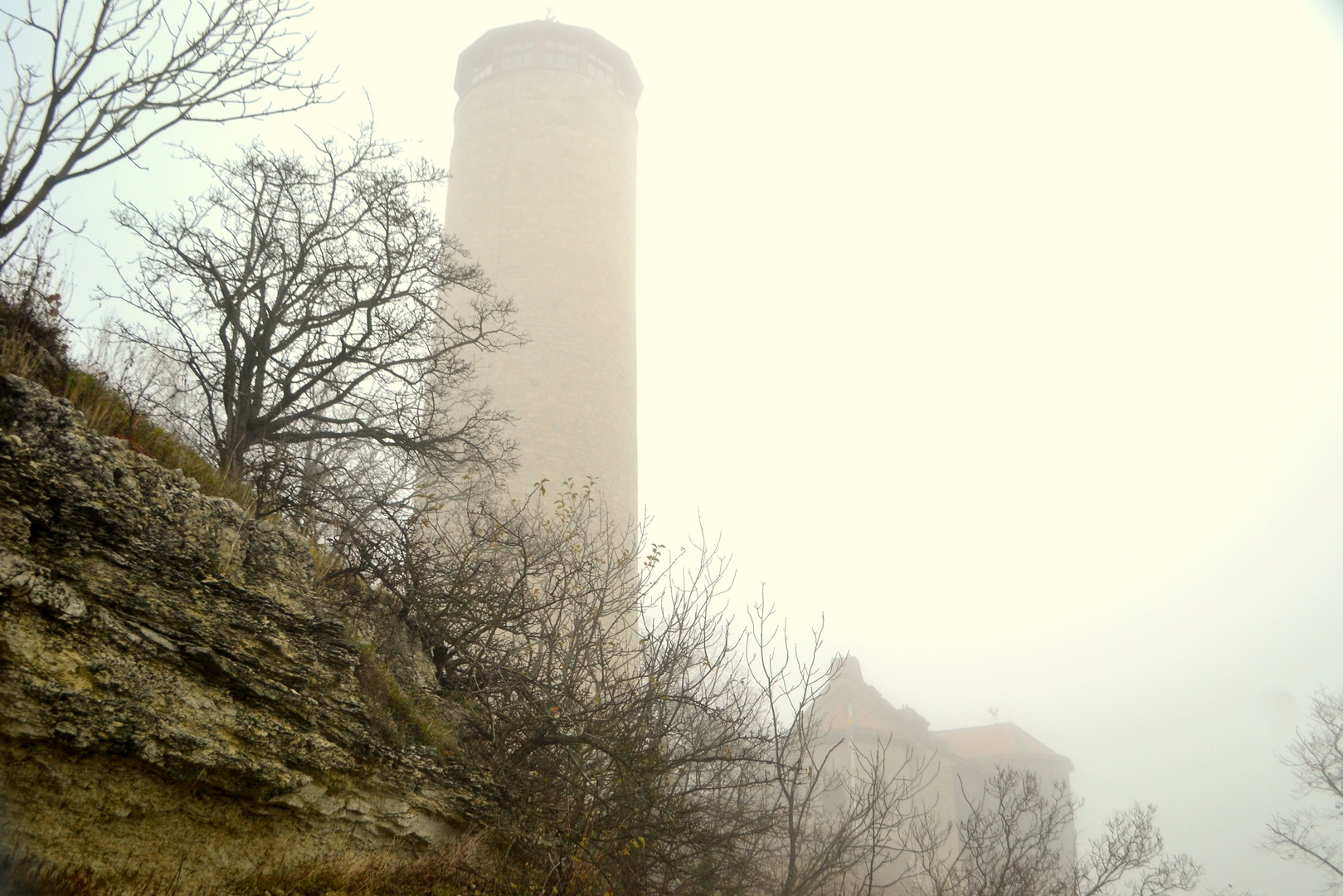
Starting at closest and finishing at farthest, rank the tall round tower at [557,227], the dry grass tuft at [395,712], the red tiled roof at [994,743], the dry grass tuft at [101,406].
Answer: the dry grass tuft at [101,406] → the dry grass tuft at [395,712] → the tall round tower at [557,227] → the red tiled roof at [994,743]

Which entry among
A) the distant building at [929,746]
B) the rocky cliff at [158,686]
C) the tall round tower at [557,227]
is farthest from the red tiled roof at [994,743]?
the rocky cliff at [158,686]

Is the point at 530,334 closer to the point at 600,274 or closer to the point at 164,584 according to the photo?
the point at 600,274

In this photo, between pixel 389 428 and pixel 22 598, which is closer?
pixel 22 598

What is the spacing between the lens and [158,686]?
4.18 meters

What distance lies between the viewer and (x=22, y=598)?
373 cm

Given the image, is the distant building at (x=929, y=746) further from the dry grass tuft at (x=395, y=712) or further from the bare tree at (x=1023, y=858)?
the dry grass tuft at (x=395, y=712)

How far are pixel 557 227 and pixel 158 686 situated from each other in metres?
18.6

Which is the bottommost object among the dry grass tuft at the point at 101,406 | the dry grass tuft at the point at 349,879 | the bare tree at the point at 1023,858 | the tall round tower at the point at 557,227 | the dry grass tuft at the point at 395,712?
the bare tree at the point at 1023,858

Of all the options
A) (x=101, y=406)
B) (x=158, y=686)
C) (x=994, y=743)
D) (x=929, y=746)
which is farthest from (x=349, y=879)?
(x=994, y=743)

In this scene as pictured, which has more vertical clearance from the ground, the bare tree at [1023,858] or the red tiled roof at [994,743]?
the red tiled roof at [994,743]

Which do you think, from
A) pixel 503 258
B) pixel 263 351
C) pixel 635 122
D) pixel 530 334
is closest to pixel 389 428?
pixel 263 351

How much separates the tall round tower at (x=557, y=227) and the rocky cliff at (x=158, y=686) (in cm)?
1355

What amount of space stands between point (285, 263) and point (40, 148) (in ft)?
9.86

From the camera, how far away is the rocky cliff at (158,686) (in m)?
3.74
